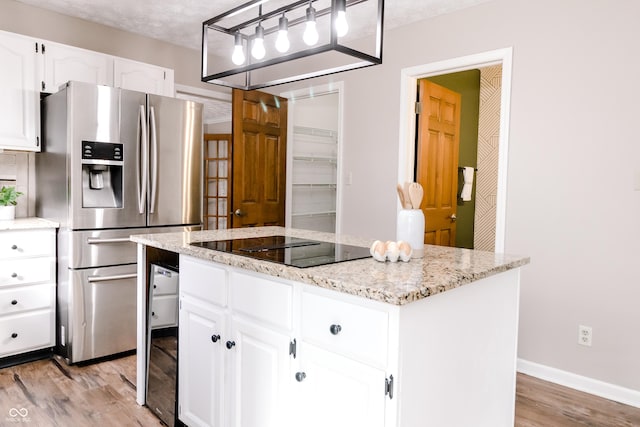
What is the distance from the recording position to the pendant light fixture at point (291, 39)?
1720 millimetres

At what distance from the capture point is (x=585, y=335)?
8.76 ft

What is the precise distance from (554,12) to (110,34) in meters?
3.38

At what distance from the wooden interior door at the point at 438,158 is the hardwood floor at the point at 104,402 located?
5.02ft

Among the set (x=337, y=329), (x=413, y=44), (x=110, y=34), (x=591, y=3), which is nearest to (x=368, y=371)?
(x=337, y=329)

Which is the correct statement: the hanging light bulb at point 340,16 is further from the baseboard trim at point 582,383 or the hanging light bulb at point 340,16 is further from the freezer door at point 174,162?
the baseboard trim at point 582,383

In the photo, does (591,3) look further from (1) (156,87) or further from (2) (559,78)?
(1) (156,87)

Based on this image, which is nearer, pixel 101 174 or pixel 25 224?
pixel 25 224

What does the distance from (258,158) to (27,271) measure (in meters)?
2.06

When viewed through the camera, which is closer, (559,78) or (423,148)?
(559,78)

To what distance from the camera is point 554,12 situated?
9.05 feet

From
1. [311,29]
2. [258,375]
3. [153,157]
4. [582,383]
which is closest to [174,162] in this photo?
[153,157]

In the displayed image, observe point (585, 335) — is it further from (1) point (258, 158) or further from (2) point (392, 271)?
(1) point (258, 158)

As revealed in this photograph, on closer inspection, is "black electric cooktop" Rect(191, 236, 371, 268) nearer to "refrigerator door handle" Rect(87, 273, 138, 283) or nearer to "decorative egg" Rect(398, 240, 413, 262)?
"decorative egg" Rect(398, 240, 413, 262)

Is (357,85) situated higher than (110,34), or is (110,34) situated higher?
(110,34)
